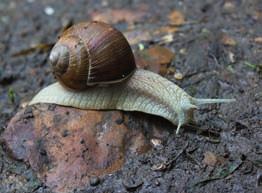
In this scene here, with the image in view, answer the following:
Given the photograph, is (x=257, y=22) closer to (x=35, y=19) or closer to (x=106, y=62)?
(x=106, y=62)

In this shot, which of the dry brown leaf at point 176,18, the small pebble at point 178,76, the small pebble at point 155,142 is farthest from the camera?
the dry brown leaf at point 176,18

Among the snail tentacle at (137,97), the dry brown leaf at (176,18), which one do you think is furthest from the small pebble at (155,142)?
the dry brown leaf at (176,18)

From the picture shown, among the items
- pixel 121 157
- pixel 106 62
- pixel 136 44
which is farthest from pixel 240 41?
pixel 121 157

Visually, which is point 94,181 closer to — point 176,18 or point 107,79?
point 107,79

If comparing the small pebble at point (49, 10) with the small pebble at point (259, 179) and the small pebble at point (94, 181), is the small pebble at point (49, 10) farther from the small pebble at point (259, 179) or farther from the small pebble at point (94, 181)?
the small pebble at point (259, 179)

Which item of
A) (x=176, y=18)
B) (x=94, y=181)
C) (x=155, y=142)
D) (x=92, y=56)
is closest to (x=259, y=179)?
(x=155, y=142)

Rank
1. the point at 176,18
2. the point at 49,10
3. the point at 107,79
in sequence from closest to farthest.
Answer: the point at 107,79
the point at 176,18
the point at 49,10

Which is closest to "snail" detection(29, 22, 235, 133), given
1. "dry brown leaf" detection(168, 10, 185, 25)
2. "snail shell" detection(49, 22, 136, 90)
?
"snail shell" detection(49, 22, 136, 90)

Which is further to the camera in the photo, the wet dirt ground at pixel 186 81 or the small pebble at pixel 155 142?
the small pebble at pixel 155 142
